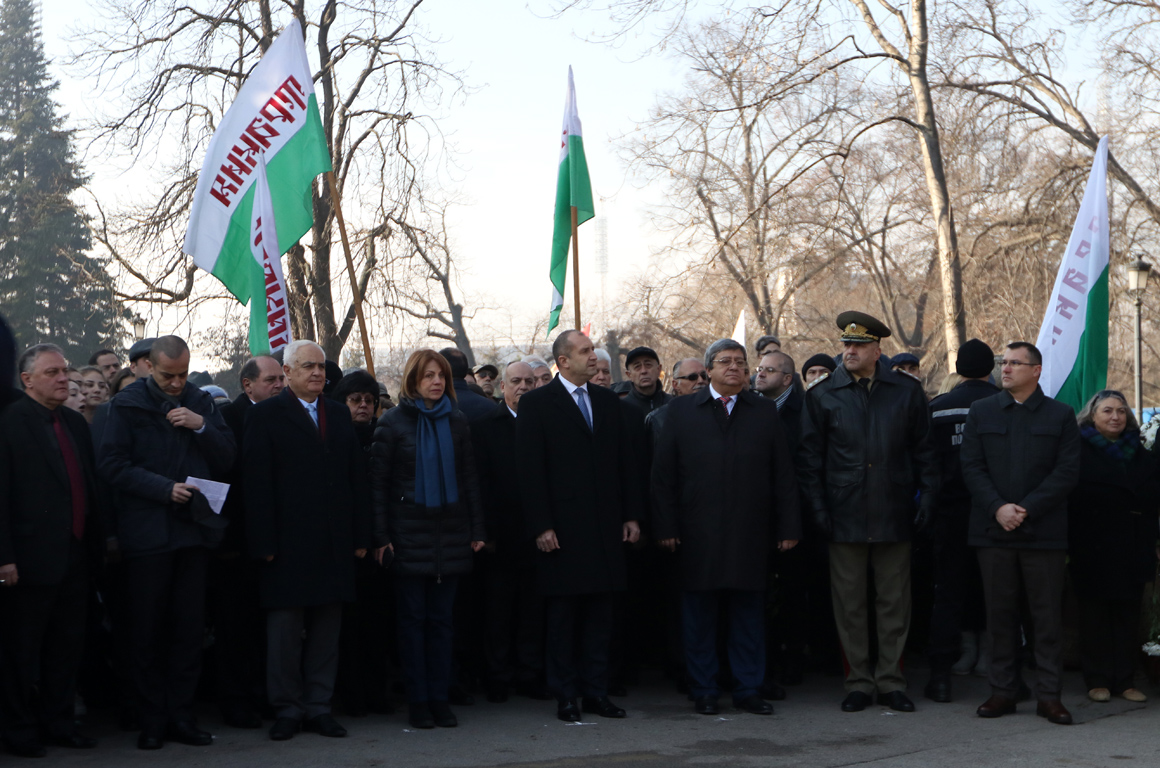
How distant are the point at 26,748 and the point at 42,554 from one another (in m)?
0.94

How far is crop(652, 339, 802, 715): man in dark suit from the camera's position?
683 centimetres

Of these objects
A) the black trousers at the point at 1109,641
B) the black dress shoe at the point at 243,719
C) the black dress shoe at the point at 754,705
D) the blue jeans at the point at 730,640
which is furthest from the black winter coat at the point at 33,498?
the black trousers at the point at 1109,641

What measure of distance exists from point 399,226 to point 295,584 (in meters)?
12.4

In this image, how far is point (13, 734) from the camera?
5.83 m

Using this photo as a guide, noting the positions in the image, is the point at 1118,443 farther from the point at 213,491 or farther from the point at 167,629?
the point at 167,629

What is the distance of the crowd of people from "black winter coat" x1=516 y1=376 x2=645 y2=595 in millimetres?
13

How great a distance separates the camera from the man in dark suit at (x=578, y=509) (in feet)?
22.0

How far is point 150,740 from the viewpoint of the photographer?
6.04 metres

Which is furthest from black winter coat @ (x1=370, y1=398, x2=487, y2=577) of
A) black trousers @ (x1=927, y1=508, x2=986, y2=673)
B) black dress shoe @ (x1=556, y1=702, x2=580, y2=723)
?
black trousers @ (x1=927, y1=508, x2=986, y2=673)

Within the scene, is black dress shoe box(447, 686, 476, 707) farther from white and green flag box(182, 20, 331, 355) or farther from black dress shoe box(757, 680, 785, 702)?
white and green flag box(182, 20, 331, 355)

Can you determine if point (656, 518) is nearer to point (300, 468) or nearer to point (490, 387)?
point (300, 468)

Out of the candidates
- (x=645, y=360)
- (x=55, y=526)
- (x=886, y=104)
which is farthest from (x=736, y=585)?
(x=886, y=104)

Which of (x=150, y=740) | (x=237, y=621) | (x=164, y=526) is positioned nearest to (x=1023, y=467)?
(x=237, y=621)

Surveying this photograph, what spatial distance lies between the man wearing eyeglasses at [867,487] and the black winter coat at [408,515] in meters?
2.08
